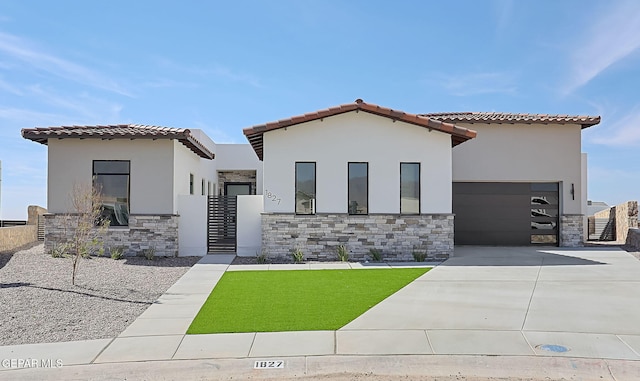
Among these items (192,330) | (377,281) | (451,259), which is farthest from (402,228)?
(192,330)

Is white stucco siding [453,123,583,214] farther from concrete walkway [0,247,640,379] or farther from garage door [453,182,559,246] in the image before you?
concrete walkway [0,247,640,379]

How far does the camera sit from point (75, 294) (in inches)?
407

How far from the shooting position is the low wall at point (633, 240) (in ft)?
60.5

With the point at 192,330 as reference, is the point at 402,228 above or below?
above

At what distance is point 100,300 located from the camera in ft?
32.5

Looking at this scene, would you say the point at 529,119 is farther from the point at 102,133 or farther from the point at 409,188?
the point at 102,133

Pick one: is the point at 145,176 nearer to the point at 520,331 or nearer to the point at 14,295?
the point at 14,295

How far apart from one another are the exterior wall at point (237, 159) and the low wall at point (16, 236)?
9126 mm

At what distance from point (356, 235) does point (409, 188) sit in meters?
2.23

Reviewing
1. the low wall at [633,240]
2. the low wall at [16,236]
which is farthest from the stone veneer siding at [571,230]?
the low wall at [16,236]

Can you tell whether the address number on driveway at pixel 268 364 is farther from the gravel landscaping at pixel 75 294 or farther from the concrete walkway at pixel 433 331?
the gravel landscaping at pixel 75 294

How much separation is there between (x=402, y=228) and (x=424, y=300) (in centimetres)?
625

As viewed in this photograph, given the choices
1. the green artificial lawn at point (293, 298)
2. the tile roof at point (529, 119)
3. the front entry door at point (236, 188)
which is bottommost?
the green artificial lawn at point (293, 298)

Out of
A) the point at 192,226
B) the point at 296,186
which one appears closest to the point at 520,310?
the point at 296,186
